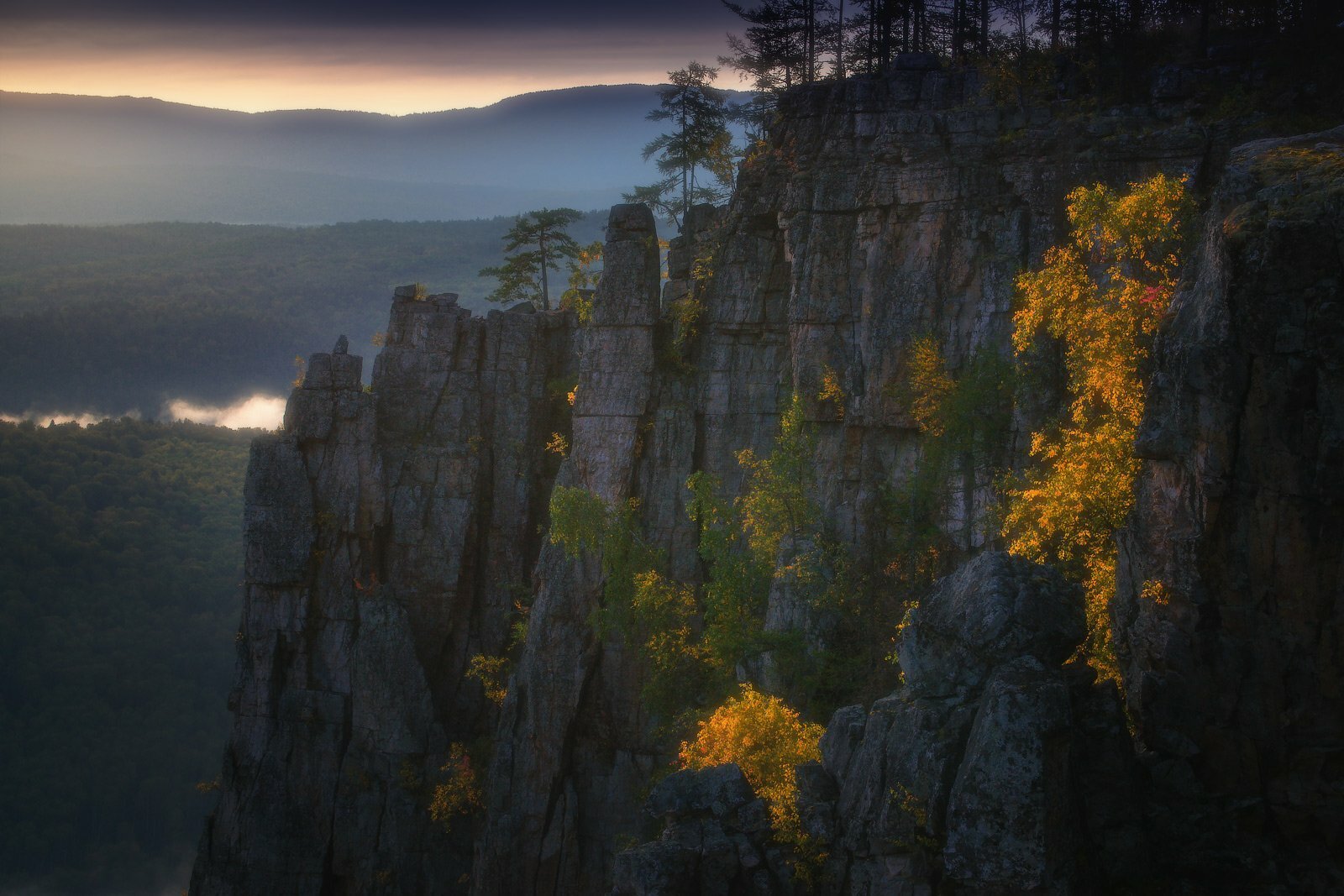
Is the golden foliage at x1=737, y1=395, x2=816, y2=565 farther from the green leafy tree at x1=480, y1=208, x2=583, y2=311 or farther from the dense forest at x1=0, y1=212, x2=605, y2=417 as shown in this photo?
the dense forest at x1=0, y1=212, x2=605, y2=417

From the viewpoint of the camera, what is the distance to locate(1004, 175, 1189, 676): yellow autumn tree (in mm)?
22922

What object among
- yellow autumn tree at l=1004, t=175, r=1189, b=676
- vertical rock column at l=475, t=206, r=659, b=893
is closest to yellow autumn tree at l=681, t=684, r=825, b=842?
yellow autumn tree at l=1004, t=175, r=1189, b=676

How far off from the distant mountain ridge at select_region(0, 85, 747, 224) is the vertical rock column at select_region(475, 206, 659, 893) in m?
91.4

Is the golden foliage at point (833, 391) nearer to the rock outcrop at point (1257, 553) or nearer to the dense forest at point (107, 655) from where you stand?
the rock outcrop at point (1257, 553)

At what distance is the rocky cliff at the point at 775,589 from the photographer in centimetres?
1695

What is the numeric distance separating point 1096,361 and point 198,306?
99025mm

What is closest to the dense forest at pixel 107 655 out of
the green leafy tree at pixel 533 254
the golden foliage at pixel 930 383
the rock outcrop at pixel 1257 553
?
the green leafy tree at pixel 533 254

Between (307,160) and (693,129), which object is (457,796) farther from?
(307,160)

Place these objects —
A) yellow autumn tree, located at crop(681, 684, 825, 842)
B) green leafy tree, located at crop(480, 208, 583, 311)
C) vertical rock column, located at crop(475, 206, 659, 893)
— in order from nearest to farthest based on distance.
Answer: yellow autumn tree, located at crop(681, 684, 825, 842)
vertical rock column, located at crop(475, 206, 659, 893)
green leafy tree, located at crop(480, 208, 583, 311)

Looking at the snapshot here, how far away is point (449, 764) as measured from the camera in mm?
40938

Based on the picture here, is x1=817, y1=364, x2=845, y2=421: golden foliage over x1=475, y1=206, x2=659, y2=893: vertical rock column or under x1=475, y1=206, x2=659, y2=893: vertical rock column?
over

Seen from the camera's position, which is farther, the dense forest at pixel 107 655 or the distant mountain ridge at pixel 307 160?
the distant mountain ridge at pixel 307 160

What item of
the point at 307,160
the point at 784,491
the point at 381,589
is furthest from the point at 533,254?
the point at 307,160

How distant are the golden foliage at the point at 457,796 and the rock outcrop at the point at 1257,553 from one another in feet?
91.6
